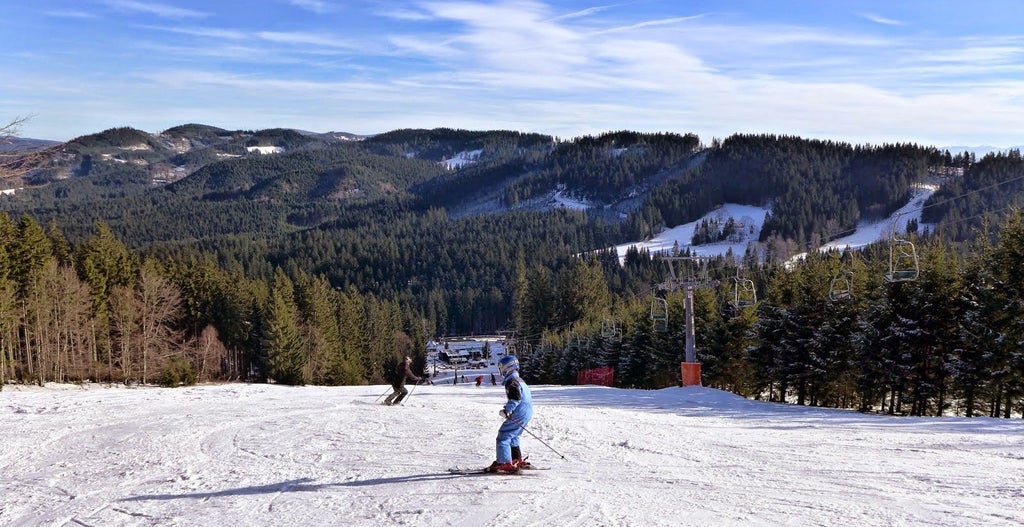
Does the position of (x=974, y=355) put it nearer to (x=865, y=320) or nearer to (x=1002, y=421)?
(x=865, y=320)

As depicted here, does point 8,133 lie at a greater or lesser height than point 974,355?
greater

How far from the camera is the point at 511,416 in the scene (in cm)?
1136

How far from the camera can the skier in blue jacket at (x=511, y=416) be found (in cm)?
1130

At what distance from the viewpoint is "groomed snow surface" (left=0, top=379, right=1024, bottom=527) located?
9.48m

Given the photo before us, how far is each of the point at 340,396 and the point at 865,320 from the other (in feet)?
74.6

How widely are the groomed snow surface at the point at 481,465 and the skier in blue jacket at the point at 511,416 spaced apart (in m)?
0.45

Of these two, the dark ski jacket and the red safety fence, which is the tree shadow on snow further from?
the red safety fence

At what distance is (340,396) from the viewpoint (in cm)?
2648

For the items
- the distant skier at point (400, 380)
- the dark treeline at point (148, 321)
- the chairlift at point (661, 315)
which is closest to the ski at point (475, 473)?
the distant skier at point (400, 380)

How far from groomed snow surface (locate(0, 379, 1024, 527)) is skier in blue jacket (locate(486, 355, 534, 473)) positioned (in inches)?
17.5

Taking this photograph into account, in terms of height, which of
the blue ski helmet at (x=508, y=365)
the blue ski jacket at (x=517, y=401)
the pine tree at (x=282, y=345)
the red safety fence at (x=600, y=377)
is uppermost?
the blue ski helmet at (x=508, y=365)

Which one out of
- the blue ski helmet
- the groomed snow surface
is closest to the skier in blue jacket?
the blue ski helmet

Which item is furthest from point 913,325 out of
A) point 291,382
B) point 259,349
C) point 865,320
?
point 259,349

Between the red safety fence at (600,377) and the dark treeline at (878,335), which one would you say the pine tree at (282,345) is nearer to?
the red safety fence at (600,377)
